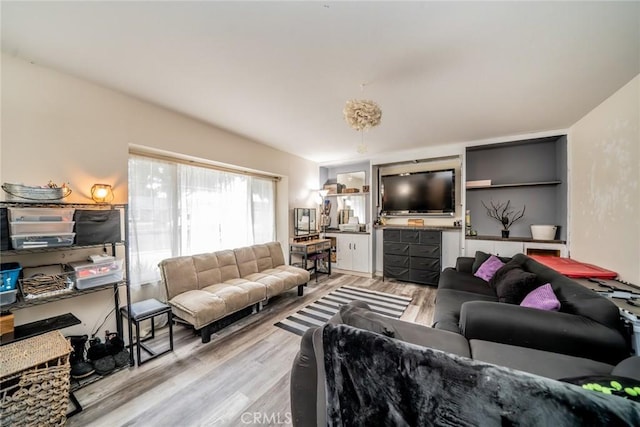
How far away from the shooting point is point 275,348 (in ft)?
7.23

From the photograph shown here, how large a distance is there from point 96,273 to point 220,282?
1.26 metres

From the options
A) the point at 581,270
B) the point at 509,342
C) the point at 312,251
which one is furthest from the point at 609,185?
the point at 312,251

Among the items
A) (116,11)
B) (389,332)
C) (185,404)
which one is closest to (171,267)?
(185,404)

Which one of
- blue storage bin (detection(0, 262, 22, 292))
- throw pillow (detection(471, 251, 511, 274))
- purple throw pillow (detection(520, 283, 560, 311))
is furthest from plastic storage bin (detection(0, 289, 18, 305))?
throw pillow (detection(471, 251, 511, 274))

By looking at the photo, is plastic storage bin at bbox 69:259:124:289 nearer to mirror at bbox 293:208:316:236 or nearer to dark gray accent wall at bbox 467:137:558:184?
mirror at bbox 293:208:316:236

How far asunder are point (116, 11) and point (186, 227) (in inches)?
90.2

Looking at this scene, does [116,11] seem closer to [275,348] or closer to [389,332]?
[389,332]

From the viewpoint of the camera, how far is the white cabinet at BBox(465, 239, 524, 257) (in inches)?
135

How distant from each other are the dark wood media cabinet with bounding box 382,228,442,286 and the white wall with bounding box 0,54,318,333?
3.60 m

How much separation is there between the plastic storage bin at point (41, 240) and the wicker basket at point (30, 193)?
0.88ft

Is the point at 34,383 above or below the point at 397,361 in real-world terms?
below

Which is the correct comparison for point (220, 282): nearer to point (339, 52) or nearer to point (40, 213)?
point (40, 213)

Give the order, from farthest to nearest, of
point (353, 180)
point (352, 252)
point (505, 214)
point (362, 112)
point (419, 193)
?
1. point (353, 180)
2. point (352, 252)
3. point (419, 193)
4. point (505, 214)
5. point (362, 112)

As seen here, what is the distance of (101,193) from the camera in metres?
2.04
